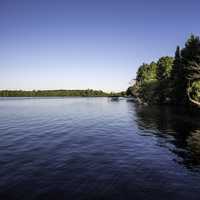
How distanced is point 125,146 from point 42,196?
11678 mm

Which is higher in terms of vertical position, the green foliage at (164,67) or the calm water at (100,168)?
the green foliage at (164,67)

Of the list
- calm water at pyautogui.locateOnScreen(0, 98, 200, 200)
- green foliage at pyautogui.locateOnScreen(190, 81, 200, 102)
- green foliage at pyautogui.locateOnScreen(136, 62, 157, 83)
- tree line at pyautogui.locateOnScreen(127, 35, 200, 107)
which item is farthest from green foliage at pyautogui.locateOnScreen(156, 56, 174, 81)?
calm water at pyautogui.locateOnScreen(0, 98, 200, 200)

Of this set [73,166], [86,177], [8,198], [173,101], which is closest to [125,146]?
[73,166]

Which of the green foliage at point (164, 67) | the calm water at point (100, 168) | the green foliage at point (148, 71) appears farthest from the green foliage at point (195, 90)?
the green foliage at point (148, 71)

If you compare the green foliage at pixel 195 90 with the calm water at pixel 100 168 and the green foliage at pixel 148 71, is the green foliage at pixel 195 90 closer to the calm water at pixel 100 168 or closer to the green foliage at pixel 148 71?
the calm water at pixel 100 168

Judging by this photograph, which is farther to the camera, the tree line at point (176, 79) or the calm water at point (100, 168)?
the tree line at point (176, 79)

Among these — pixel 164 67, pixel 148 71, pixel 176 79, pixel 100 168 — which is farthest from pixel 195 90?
pixel 148 71

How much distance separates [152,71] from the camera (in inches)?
4473

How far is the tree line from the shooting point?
43938 millimetres

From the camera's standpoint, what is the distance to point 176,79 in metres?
64.0

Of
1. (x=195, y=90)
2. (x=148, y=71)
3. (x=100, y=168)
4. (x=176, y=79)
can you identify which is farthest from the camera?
(x=148, y=71)

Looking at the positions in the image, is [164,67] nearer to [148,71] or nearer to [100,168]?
[148,71]

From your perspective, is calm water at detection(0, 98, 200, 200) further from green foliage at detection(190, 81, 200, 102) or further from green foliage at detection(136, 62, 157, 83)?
green foliage at detection(136, 62, 157, 83)

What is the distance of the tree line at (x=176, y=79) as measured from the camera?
43.9 meters
